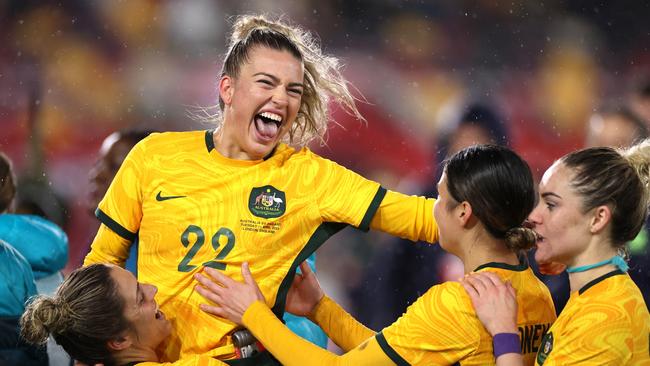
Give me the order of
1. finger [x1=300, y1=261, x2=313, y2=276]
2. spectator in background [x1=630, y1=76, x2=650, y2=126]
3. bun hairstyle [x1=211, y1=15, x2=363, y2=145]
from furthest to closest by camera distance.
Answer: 1. spectator in background [x1=630, y1=76, x2=650, y2=126]
2. finger [x1=300, y1=261, x2=313, y2=276]
3. bun hairstyle [x1=211, y1=15, x2=363, y2=145]

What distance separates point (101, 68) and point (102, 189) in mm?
2027

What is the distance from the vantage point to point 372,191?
2293mm

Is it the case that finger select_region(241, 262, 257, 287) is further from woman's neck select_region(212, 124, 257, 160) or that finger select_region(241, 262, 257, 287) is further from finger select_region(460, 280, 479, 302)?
finger select_region(460, 280, 479, 302)

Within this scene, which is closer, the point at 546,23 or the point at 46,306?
the point at 46,306

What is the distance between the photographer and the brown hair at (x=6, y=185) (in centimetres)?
339

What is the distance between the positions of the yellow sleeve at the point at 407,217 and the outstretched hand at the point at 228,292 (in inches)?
13.9

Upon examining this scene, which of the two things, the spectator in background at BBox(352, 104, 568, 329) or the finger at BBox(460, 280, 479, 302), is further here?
the spectator in background at BBox(352, 104, 568, 329)

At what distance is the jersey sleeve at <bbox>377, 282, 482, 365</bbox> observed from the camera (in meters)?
1.93

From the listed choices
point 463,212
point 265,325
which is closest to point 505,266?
point 463,212

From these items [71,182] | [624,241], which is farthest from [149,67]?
[624,241]

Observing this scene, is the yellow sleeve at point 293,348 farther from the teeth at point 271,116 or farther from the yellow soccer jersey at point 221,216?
the teeth at point 271,116

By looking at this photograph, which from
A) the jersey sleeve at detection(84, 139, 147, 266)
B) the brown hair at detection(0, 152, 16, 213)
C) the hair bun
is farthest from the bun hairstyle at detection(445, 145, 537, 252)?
the brown hair at detection(0, 152, 16, 213)

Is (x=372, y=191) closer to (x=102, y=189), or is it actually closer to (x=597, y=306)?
(x=597, y=306)

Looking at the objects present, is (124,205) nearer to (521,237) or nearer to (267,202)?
(267,202)
